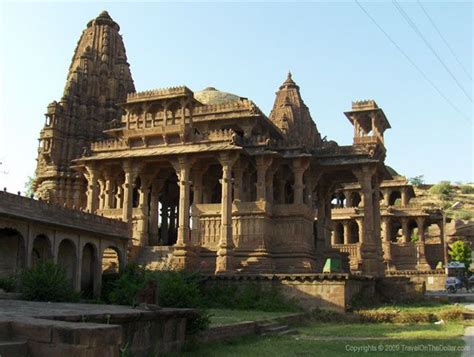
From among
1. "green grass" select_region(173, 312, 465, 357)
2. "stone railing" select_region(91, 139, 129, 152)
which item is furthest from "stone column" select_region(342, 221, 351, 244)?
"green grass" select_region(173, 312, 465, 357)

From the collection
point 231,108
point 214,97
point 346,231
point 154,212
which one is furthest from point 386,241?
point 154,212

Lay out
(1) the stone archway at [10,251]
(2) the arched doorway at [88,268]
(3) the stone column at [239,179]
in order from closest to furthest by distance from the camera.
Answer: (1) the stone archway at [10,251], (2) the arched doorway at [88,268], (3) the stone column at [239,179]

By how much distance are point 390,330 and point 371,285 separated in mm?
10632

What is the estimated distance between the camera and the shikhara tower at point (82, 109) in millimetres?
47719

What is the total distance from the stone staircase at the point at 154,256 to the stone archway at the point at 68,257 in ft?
18.6

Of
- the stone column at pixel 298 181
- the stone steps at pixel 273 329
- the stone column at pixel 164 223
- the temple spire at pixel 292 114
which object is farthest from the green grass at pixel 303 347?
the stone column at pixel 164 223

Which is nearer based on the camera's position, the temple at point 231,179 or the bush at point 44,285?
the bush at point 44,285

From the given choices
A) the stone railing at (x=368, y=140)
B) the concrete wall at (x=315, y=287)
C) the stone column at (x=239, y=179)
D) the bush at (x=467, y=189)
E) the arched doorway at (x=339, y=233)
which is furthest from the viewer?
the bush at (x=467, y=189)

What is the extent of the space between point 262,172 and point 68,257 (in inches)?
490

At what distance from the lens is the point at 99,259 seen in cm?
2770

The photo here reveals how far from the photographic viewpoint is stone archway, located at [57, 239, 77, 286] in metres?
26.1

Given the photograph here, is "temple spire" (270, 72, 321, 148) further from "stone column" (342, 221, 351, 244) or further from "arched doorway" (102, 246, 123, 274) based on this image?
"arched doorway" (102, 246, 123, 274)

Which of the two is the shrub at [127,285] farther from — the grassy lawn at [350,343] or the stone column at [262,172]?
the stone column at [262,172]

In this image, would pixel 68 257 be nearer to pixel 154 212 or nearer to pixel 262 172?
pixel 154 212
